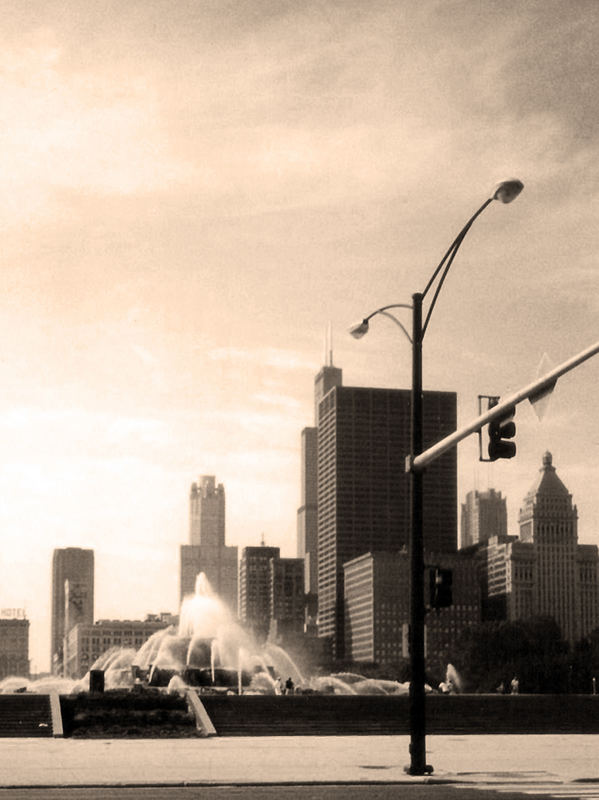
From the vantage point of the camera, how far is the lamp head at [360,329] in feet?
88.7

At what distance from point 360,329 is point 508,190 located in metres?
5.86

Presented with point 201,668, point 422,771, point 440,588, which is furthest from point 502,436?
point 201,668

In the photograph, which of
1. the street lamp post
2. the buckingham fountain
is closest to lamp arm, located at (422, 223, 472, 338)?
the street lamp post

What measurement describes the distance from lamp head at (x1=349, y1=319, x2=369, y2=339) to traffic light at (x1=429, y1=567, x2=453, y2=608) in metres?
5.45

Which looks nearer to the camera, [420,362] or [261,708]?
[420,362]

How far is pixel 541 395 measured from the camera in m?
20.0

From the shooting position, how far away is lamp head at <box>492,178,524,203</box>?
22047 millimetres

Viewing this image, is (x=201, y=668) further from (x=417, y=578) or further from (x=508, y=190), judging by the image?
(x=508, y=190)

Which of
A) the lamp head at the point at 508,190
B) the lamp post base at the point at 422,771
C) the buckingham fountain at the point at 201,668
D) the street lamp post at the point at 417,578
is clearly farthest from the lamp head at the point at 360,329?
the buckingham fountain at the point at 201,668

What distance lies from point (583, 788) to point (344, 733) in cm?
1982

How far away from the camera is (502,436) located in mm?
21797

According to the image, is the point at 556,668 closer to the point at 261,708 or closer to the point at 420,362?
the point at 261,708

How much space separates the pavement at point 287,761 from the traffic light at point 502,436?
6.17 metres

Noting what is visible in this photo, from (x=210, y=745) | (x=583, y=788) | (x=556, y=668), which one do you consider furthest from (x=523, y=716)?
(x=556, y=668)
